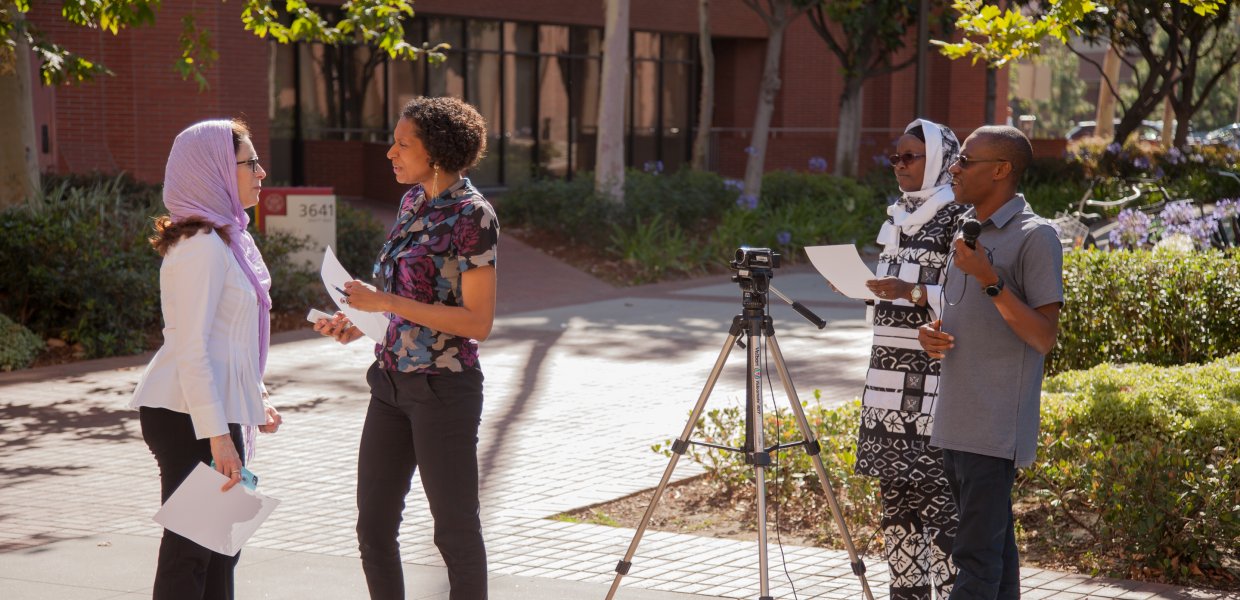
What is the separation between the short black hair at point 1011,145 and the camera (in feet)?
13.0

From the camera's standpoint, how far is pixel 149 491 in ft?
23.9

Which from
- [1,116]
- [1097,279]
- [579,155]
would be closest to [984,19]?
[1097,279]

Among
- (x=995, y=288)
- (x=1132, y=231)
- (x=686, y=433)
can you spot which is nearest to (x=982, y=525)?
(x=995, y=288)

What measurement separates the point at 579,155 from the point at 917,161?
2583cm

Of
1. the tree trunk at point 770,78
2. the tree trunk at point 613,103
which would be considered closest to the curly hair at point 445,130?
the tree trunk at point 613,103

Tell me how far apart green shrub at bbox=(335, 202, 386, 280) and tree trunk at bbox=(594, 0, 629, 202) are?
13.4 feet

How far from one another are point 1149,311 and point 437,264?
19.5 feet

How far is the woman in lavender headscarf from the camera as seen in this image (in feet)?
12.7

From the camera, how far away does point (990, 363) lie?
4.01 m

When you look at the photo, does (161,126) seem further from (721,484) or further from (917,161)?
(917,161)

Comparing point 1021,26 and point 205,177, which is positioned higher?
point 1021,26

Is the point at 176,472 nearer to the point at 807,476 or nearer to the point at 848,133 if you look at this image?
the point at 807,476

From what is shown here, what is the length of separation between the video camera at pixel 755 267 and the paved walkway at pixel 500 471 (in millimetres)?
1489

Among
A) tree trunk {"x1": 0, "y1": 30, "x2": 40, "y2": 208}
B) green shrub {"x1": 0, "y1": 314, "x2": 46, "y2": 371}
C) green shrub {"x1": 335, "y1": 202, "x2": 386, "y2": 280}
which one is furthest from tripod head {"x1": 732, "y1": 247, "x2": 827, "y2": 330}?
green shrub {"x1": 335, "y1": 202, "x2": 386, "y2": 280}
